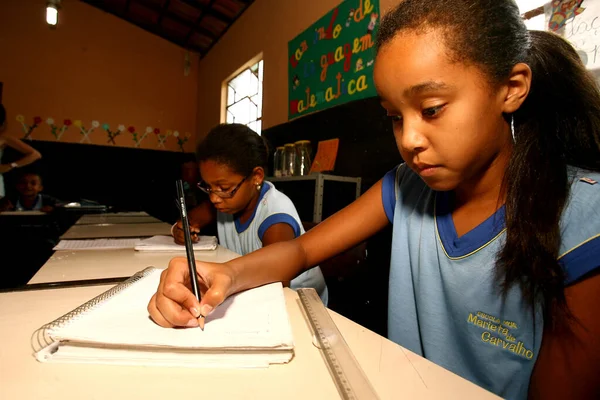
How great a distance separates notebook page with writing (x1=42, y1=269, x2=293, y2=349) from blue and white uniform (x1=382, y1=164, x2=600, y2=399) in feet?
1.21

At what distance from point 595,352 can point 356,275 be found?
2.33 feet

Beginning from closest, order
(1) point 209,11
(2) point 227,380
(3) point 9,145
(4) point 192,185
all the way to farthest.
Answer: (2) point 227,380
(3) point 9,145
(1) point 209,11
(4) point 192,185

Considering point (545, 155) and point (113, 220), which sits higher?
point (545, 155)

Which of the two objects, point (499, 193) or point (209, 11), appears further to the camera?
point (209, 11)

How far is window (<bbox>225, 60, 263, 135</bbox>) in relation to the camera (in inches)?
149

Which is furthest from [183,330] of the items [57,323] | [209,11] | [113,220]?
[209,11]

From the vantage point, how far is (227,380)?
0.35 metres

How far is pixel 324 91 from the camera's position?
2475 millimetres

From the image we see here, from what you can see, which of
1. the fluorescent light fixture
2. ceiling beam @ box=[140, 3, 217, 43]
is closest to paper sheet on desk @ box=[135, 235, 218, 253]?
the fluorescent light fixture

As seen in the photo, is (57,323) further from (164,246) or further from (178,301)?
(164,246)

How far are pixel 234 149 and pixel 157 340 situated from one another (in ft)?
3.54

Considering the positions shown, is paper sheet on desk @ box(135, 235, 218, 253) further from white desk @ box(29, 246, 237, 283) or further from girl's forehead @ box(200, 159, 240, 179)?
girl's forehead @ box(200, 159, 240, 179)

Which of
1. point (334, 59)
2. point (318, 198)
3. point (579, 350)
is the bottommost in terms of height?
point (579, 350)

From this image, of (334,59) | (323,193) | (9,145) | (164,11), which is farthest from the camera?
(164,11)
